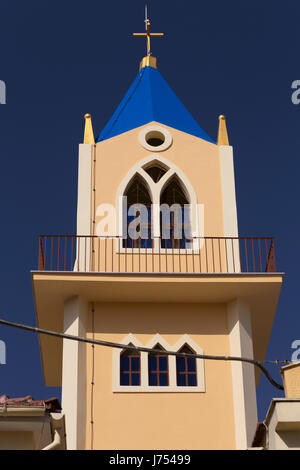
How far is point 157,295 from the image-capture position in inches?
848

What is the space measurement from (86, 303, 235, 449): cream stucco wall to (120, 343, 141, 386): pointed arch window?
0.27 meters

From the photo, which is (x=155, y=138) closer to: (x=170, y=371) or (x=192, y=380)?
(x=170, y=371)

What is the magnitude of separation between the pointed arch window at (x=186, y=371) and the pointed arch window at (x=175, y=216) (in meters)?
2.61

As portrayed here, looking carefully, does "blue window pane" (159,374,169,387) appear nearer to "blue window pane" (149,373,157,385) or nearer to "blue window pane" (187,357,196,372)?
"blue window pane" (149,373,157,385)

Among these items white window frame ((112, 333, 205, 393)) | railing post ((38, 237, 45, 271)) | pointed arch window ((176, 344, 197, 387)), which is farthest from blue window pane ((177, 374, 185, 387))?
railing post ((38, 237, 45, 271))

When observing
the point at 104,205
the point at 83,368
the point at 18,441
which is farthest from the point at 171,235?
the point at 18,441

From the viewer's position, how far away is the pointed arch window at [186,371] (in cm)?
2077

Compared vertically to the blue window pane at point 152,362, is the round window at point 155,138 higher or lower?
higher

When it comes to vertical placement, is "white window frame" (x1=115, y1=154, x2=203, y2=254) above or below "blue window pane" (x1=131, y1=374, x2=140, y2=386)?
above

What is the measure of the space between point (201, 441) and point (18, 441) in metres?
5.24

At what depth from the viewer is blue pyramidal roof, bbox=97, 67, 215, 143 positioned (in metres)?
24.3

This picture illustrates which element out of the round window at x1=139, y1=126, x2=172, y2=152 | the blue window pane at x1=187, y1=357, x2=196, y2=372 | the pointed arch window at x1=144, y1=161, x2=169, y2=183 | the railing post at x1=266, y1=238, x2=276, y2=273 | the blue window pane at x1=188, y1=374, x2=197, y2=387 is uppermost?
the round window at x1=139, y1=126, x2=172, y2=152

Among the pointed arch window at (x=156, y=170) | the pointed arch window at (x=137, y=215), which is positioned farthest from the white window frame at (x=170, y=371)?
the pointed arch window at (x=156, y=170)

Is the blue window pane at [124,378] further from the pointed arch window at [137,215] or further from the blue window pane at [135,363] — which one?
the pointed arch window at [137,215]
